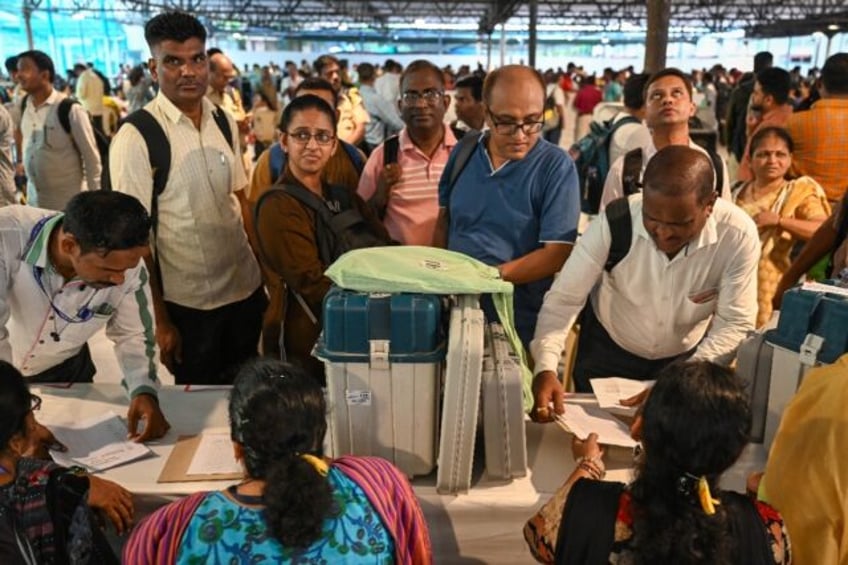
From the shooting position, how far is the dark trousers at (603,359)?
1828 millimetres

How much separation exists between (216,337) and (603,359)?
1.21 metres

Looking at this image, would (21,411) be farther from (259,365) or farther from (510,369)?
(510,369)

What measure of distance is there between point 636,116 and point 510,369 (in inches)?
102

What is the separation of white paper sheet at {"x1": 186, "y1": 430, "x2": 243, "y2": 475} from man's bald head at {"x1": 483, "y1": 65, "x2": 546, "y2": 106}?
1.10 metres

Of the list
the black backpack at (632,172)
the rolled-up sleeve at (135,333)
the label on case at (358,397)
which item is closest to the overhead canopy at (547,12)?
the black backpack at (632,172)

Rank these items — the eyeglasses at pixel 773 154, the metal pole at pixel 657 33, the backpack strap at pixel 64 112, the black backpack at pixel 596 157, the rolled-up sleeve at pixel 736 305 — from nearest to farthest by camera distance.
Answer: the rolled-up sleeve at pixel 736 305 → the eyeglasses at pixel 773 154 → the black backpack at pixel 596 157 → the backpack strap at pixel 64 112 → the metal pole at pixel 657 33

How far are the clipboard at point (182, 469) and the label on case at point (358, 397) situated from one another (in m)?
0.28

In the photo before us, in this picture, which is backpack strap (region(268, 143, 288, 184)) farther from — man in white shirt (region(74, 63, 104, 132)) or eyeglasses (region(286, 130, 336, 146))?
man in white shirt (region(74, 63, 104, 132))

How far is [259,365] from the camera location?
3.51 feet

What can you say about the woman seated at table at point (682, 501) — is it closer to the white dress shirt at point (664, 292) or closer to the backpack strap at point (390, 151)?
the white dress shirt at point (664, 292)

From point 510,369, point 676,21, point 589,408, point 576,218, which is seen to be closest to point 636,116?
point 576,218

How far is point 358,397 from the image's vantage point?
1312mm

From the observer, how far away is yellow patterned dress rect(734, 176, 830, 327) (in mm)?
2545

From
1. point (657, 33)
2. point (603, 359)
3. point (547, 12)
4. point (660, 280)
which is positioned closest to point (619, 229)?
point (660, 280)
